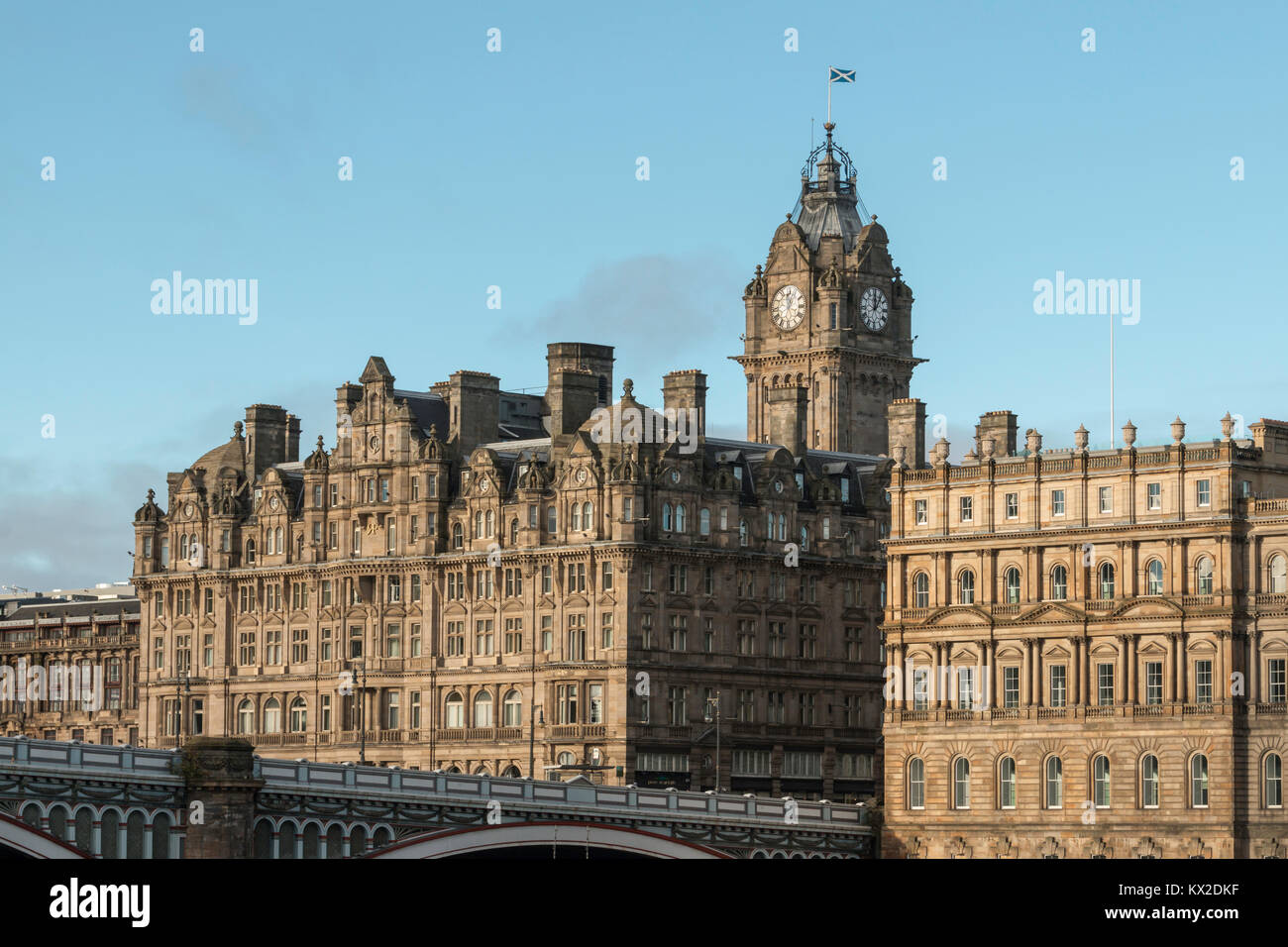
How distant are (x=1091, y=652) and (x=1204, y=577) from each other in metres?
6.89

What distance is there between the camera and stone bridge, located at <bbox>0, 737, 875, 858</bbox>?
118 metres

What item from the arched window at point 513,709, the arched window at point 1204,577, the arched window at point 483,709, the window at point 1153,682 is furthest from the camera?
the arched window at point 483,709

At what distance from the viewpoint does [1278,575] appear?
14512 centimetres

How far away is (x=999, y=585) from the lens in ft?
504

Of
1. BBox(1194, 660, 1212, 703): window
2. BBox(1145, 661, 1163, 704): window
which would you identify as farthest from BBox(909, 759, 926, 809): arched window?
BBox(1194, 660, 1212, 703): window

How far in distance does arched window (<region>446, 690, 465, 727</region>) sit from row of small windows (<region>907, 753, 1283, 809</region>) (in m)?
30.1

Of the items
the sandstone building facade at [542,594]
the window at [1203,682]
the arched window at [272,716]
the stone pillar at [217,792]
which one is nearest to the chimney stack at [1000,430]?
the sandstone building facade at [542,594]

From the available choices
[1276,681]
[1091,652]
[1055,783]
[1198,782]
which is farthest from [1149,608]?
[1055,783]

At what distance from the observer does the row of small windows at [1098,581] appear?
14525 centimetres

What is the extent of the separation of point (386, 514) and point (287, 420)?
19185mm

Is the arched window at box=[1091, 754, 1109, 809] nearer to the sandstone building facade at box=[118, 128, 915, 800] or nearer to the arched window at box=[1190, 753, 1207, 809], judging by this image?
the arched window at box=[1190, 753, 1207, 809]

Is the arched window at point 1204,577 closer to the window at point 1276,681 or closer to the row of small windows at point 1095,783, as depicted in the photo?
the window at point 1276,681
